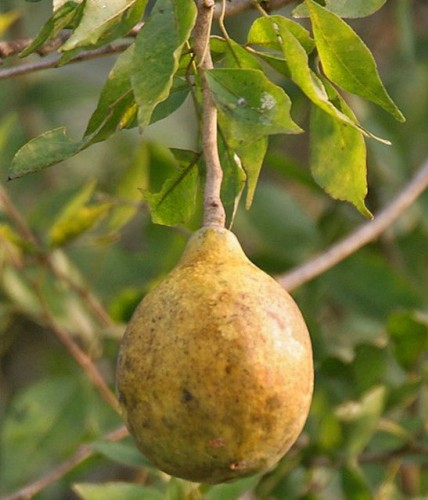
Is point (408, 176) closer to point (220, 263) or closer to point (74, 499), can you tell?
point (74, 499)

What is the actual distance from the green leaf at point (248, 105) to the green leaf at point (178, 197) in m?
0.10

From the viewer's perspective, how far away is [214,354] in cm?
79

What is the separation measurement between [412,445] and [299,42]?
0.78 meters

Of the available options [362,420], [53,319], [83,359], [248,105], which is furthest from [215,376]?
[53,319]

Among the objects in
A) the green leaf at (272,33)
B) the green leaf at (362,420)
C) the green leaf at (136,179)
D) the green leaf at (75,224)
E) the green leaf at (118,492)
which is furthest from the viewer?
the green leaf at (136,179)

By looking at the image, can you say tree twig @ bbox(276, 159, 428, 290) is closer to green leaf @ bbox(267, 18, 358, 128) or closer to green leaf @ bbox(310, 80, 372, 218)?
green leaf @ bbox(310, 80, 372, 218)

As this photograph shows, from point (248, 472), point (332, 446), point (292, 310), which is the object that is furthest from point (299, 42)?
Result: point (332, 446)

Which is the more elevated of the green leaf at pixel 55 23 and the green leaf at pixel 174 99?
the green leaf at pixel 55 23

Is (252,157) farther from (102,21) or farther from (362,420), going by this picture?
(362,420)

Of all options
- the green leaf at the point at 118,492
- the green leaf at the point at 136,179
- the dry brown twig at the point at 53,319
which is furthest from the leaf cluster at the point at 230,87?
the green leaf at the point at 136,179

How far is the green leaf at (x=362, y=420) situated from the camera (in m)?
1.49

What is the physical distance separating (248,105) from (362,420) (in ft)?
2.52

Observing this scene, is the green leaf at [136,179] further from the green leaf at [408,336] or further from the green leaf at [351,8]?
the green leaf at [351,8]

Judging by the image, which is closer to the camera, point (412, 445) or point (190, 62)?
point (190, 62)
